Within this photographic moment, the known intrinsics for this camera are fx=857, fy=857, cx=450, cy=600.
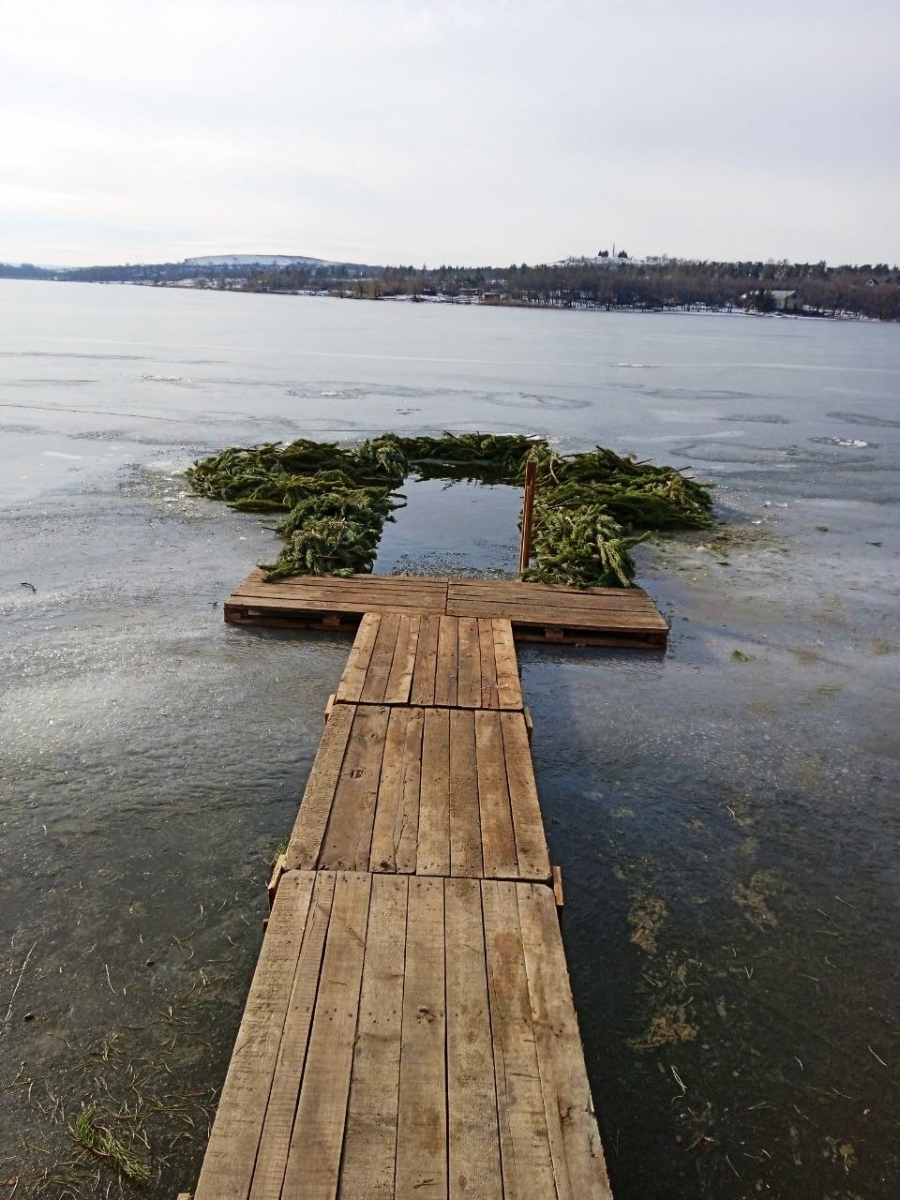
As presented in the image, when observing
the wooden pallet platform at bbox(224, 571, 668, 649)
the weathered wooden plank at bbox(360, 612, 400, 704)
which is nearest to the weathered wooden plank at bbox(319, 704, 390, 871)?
the weathered wooden plank at bbox(360, 612, 400, 704)

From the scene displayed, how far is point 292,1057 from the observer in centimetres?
316

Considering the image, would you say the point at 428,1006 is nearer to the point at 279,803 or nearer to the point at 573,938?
the point at 573,938

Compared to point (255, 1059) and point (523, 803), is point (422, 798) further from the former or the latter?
point (255, 1059)

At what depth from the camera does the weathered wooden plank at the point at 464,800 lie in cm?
439

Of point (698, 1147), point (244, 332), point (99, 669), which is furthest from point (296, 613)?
point (244, 332)

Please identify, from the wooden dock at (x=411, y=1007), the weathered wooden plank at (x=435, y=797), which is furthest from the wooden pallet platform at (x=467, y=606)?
the wooden dock at (x=411, y=1007)

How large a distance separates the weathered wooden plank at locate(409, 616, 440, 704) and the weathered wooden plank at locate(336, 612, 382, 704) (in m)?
0.41

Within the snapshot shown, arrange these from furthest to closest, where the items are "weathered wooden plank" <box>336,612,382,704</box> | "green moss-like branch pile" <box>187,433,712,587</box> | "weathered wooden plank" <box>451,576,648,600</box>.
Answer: "green moss-like branch pile" <box>187,433,712,587</box> → "weathered wooden plank" <box>451,576,648,600</box> → "weathered wooden plank" <box>336,612,382,704</box>

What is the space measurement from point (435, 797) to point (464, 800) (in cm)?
17

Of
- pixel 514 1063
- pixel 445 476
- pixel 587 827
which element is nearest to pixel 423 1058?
pixel 514 1063

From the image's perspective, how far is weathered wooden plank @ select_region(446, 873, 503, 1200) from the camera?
2758 millimetres

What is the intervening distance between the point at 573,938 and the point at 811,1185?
1.55 metres

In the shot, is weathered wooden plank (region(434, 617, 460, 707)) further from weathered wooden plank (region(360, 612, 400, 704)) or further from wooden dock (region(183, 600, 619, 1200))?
wooden dock (region(183, 600, 619, 1200))

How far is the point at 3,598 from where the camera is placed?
9.35 metres
